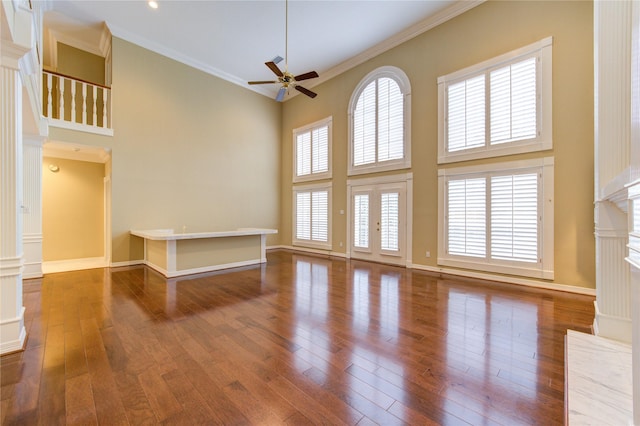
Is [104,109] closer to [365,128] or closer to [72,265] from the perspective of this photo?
[72,265]

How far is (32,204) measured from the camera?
4801 millimetres

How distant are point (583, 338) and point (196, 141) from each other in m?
8.10

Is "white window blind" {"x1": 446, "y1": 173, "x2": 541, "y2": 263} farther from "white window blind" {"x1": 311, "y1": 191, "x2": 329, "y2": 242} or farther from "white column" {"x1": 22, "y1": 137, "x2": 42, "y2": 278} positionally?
"white column" {"x1": 22, "y1": 137, "x2": 42, "y2": 278}

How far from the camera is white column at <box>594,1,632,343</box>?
2396 mm

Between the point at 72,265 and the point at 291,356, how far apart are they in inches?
250

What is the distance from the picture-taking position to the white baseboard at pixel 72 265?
5.50m

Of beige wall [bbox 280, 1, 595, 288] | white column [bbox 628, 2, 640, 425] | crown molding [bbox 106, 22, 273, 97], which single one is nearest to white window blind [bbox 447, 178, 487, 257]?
beige wall [bbox 280, 1, 595, 288]

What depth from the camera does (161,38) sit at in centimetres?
619

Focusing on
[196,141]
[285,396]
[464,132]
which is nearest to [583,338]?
[285,396]

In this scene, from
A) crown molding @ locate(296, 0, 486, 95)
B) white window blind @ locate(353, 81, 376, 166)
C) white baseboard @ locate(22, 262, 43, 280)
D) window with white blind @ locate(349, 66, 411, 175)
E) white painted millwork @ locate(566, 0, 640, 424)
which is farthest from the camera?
white window blind @ locate(353, 81, 376, 166)

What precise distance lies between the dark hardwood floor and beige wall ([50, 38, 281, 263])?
264 cm

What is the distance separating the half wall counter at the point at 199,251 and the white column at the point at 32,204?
59.3 inches

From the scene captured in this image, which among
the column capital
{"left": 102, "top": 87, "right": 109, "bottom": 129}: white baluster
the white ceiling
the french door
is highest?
the white ceiling

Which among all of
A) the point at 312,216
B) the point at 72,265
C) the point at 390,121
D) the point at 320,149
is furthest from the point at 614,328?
the point at 72,265
